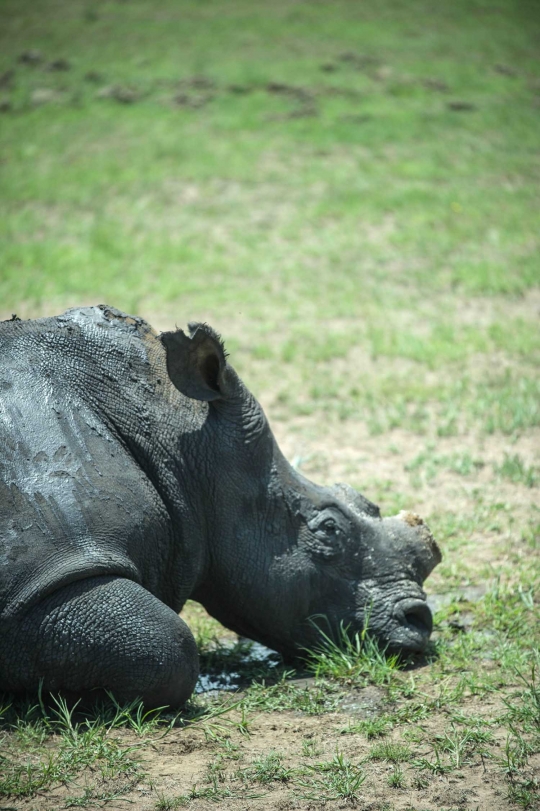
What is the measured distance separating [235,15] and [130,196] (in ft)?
25.6

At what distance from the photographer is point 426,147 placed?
15477 millimetres

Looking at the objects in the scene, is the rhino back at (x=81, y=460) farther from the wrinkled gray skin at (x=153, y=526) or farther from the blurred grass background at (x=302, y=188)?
the blurred grass background at (x=302, y=188)

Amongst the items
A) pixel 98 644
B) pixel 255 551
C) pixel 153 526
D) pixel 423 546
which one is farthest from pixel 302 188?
pixel 98 644

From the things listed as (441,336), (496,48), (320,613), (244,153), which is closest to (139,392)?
(320,613)

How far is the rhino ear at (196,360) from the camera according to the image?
415 cm

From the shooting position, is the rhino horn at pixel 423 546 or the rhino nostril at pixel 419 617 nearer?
the rhino nostril at pixel 419 617

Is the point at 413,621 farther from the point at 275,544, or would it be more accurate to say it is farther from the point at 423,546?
the point at 275,544

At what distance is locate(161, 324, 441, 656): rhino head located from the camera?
169 inches

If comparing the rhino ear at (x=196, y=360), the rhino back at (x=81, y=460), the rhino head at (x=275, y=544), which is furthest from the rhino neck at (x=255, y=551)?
the rhino ear at (x=196, y=360)

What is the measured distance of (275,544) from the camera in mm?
4391

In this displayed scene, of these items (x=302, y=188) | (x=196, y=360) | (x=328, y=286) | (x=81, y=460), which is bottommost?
(x=328, y=286)

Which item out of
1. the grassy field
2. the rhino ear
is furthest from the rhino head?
the grassy field

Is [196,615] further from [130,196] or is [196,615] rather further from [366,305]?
[130,196]

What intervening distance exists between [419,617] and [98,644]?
1677mm
